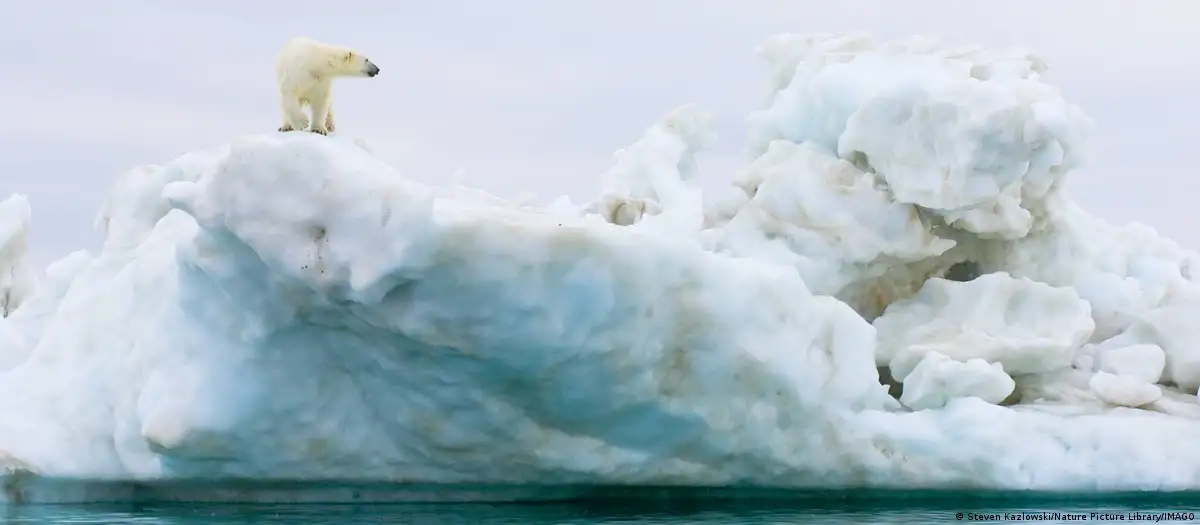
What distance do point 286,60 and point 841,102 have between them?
4.37 meters

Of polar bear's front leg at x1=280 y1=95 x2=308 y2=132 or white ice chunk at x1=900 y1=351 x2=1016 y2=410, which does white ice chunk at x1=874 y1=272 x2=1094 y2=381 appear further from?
polar bear's front leg at x1=280 y1=95 x2=308 y2=132

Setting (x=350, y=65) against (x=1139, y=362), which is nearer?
(x=350, y=65)

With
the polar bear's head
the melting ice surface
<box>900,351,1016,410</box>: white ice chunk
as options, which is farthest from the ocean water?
the polar bear's head

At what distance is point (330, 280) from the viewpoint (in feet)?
21.0

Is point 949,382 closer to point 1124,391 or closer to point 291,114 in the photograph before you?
point 1124,391

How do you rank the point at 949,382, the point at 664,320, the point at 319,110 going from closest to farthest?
the point at 664,320, the point at 949,382, the point at 319,110

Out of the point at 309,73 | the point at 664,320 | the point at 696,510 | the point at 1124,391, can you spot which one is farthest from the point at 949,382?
the point at 309,73

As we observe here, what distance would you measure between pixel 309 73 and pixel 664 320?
3.07m

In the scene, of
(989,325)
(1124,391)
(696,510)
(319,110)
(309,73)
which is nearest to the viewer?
(696,510)

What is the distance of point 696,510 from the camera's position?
818 centimetres

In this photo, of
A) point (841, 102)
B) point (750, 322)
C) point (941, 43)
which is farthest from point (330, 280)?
point (941, 43)

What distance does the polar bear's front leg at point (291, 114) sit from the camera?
28.6 ft

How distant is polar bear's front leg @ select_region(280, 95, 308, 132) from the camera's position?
8711 millimetres

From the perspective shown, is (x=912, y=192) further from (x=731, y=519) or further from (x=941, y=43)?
(x=731, y=519)
